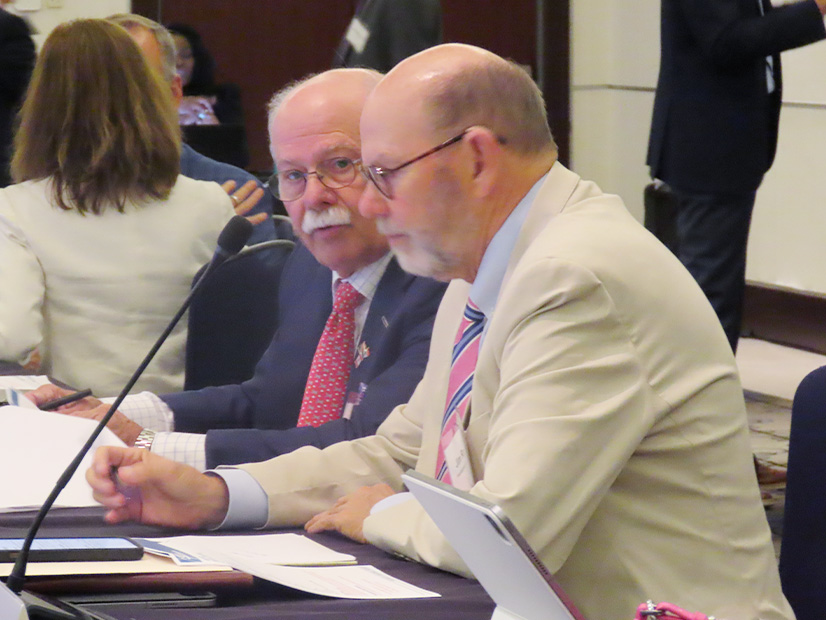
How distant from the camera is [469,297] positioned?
1.44m

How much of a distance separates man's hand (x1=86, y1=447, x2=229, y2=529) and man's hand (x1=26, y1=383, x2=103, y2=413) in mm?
498

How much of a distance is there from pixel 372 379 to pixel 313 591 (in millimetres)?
712

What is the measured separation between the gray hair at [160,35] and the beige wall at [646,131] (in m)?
2.82

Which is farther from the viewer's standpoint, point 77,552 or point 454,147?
point 454,147

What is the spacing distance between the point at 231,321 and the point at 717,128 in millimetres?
1646

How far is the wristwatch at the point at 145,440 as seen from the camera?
1866mm

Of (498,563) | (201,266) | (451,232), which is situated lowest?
(201,266)

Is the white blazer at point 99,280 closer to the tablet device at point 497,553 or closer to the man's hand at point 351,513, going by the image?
the man's hand at point 351,513

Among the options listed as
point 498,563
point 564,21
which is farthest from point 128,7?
point 498,563

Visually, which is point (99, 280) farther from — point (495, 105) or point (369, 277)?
point (495, 105)

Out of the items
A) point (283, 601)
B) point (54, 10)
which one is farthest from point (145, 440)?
point (54, 10)

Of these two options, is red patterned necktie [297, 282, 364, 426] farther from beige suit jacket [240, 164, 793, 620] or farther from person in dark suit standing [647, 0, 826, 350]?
person in dark suit standing [647, 0, 826, 350]

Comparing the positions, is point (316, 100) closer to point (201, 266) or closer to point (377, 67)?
point (201, 266)

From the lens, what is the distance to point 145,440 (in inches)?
74.1
